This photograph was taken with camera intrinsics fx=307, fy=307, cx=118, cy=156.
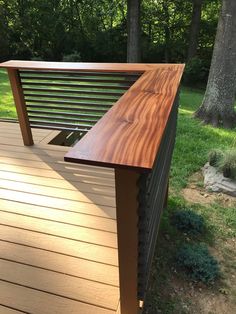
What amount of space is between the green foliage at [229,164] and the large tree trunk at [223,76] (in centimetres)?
200

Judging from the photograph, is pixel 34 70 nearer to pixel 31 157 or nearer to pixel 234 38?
pixel 31 157

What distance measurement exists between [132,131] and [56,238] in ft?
3.39

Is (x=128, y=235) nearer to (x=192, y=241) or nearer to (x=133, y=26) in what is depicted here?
(x=192, y=241)

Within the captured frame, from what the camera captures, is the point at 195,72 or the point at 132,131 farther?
the point at 195,72

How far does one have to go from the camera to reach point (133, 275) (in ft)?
3.83

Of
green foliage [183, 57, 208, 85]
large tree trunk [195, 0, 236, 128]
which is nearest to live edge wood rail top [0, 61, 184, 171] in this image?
large tree trunk [195, 0, 236, 128]

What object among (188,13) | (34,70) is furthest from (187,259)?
(188,13)

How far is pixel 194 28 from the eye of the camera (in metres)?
10.8

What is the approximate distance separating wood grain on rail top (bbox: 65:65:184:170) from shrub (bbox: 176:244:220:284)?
120 centimetres

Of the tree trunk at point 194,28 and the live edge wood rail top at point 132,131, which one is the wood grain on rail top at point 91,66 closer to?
the live edge wood rail top at point 132,131

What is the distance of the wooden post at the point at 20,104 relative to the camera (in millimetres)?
2649

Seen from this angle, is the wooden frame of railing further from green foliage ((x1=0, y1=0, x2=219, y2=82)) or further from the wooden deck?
green foliage ((x1=0, y1=0, x2=219, y2=82))

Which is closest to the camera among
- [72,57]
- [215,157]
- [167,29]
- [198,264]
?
[198,264]

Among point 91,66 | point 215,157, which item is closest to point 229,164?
point 215,157
